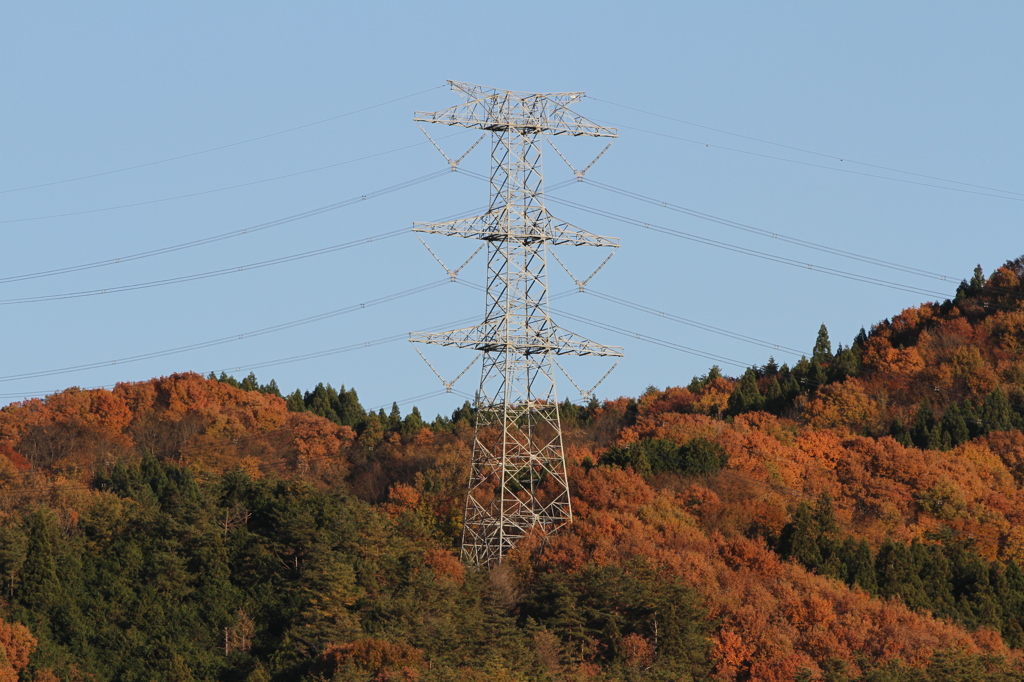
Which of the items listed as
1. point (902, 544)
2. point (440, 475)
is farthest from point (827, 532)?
point (440, 475)

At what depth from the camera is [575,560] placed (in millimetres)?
65562

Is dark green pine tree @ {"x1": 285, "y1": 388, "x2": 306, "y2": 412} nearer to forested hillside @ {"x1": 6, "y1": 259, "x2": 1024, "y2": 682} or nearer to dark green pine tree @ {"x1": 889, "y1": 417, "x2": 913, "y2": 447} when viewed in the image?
forested hillside @ {"x1": 6, "y1": 259, "x2": 1024, "y2": 682}

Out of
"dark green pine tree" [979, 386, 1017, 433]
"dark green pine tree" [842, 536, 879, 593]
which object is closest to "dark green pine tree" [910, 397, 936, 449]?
"dark green pine tree" [979, 386, 1017, 433]

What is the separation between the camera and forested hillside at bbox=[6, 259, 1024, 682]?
62.5m

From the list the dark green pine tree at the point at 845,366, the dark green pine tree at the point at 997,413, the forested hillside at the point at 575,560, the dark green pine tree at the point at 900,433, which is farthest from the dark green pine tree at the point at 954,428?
the dark green pine tree at the point at 845,366

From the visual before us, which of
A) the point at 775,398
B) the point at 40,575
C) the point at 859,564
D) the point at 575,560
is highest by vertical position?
the point at 775,398

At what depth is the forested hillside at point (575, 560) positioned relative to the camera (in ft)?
205

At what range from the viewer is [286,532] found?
70938 millimetres

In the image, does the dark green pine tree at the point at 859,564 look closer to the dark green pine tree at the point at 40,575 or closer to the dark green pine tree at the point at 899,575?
the dark green pine tree at the point at 899,575

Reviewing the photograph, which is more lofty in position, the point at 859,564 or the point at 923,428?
the point at 923,428

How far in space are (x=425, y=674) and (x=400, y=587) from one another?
8.57 m

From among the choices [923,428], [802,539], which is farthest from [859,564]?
[923,428]

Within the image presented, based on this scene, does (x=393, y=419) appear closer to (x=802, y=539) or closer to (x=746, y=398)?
(x=746, y=398)

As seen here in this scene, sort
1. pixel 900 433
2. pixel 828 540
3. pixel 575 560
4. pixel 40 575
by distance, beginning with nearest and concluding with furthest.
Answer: pixel 575 560 < pixel 40 575 < pixel 828 540 < pixel 900 433
